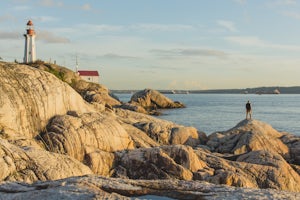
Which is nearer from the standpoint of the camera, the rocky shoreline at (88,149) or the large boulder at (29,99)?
the rocky shoreline at (88,149)

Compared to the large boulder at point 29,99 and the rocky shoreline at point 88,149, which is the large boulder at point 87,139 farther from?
the large boulder at point 29,99

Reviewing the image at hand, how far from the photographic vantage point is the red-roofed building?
360 feet

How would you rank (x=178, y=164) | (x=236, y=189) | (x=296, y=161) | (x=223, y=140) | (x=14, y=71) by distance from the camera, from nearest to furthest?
1. (x=236, y=189)
2. (x=178, y=164)
3. (x=14, y=71)
4. (x=296, y=161)
5. (x=223, y=140)

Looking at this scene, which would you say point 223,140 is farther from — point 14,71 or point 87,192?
point 87,192

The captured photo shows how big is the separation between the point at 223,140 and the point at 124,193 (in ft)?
78.0

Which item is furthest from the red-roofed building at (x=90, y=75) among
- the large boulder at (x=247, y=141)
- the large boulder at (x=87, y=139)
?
the large boulder at (x=87, y=139)

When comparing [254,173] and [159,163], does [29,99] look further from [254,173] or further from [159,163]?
[254,173]

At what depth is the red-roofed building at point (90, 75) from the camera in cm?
10969

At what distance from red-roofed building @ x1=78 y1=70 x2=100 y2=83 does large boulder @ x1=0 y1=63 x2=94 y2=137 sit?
90.7m

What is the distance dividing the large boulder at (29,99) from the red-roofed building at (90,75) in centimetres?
9070

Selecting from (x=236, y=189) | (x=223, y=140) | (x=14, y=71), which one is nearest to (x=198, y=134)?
(x=223, y=140)

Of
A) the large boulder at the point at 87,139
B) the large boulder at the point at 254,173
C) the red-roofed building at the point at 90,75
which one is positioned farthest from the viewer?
the red-roofed building at the point at 90,75

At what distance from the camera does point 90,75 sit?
110750mm

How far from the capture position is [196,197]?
4.79m
